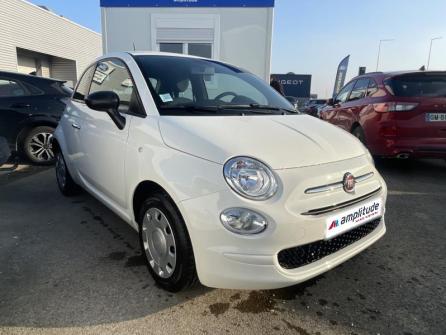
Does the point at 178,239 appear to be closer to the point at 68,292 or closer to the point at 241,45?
the point at 68,292

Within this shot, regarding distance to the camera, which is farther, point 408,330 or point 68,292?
point 68,292

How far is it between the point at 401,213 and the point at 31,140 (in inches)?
219

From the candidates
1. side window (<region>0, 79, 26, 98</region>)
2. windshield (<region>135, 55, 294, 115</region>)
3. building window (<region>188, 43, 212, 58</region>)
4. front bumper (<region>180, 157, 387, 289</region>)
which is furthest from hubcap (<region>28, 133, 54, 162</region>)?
front bumper (<region>180, 157, 387, 289</region>)

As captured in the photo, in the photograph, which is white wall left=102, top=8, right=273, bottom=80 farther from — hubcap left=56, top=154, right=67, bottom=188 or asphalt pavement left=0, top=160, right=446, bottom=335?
asphalt pavement left=0, top=160, right=446, bottom=335

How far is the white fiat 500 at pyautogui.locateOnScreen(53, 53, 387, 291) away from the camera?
1.95m

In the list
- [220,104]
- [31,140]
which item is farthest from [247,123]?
[31,140]

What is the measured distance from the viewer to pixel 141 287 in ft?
8.07

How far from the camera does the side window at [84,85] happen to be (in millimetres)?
3733

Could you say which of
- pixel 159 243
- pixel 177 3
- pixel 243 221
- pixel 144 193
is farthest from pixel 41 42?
pixel 243 221

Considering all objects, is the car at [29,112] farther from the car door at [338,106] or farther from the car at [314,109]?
the car door at [338,106]

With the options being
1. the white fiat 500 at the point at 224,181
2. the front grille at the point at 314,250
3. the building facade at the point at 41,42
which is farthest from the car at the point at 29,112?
the building facade at the point at 41,42

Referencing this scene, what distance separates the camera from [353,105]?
622 cm

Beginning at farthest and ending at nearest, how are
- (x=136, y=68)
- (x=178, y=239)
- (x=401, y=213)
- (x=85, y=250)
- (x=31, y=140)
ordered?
(x=31, y=140), (x=401, y=213), (x=85, y=250), (x=136, y=68), (x=178, y=239)

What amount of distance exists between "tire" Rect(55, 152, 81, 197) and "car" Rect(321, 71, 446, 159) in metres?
4.21
